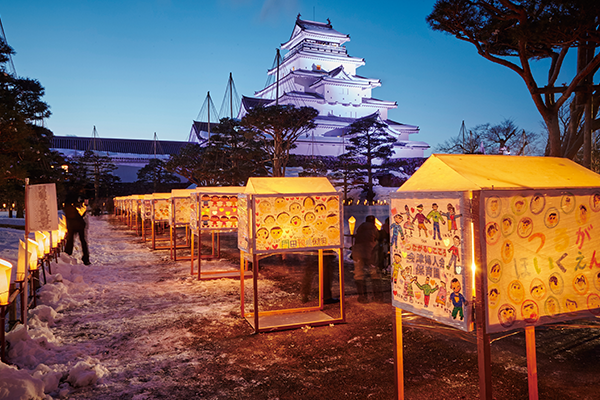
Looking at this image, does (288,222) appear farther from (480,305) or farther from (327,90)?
(327,90)

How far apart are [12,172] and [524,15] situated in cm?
1245

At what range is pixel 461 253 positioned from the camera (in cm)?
277

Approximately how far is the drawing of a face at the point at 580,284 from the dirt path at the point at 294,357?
46.1 inches

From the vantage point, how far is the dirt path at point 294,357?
12.4ft

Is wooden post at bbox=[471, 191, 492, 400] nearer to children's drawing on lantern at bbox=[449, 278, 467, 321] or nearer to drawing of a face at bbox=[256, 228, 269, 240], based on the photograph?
children's drawing on lantern at bbox=[449, 278, 467, 321]

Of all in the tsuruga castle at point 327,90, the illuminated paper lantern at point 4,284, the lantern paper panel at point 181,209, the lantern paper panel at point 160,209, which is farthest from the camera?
the tsuruga castle at point 327,90

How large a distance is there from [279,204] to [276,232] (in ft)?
1.32

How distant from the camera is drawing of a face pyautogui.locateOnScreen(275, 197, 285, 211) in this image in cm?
574

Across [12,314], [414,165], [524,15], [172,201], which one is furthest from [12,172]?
[414,165]

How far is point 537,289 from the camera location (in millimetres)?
2887

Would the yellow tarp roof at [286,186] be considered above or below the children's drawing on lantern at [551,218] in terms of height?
above

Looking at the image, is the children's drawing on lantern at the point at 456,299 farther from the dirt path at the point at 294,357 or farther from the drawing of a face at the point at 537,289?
the drawing of a face at the point at 537,289

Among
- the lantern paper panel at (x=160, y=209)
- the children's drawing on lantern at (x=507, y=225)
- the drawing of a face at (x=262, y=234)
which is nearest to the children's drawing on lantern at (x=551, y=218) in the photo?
the children's drawing on lantern at (x=507, y=225)

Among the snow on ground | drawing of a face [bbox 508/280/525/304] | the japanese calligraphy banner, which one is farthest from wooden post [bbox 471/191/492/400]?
the japanese calligraphy banner
